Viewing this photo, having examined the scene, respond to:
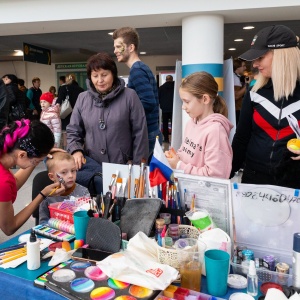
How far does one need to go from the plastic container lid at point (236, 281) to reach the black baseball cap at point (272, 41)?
96 cm

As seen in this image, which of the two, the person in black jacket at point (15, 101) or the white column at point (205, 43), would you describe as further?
the person in black jacket at point (15, 101)

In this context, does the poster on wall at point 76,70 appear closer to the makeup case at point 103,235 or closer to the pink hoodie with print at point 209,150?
the pink hoodie with print at point 209,150

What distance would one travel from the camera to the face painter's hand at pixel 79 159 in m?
1.79

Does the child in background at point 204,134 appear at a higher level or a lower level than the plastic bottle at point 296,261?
higher

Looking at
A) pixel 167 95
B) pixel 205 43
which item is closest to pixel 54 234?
pixel 205 43

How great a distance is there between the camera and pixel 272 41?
1.49 meters

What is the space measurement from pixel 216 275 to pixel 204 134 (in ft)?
2.30

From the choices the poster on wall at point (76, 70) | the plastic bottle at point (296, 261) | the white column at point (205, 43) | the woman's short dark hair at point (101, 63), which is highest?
the poster on wall at point (76, 70)

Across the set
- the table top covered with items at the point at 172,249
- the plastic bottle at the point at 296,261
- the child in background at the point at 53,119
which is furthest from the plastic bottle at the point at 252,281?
the child in background at the point at 53,119

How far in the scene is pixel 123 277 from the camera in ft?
3.07

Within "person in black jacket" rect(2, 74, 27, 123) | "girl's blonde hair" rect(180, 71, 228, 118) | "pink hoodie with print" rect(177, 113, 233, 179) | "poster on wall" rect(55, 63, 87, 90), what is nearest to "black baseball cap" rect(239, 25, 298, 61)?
"girl's blonde hair" rect(180, 71, 228, 118)

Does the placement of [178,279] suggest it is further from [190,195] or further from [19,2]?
[19,2]

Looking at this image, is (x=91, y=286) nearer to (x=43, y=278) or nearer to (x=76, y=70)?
(x=43, y=278)

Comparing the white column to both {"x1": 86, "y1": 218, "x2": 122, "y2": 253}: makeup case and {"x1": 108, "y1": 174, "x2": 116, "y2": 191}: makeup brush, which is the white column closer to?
{"x1": 108, "y1": 174, "x2": 116, "y2": 191}: makeup brush
